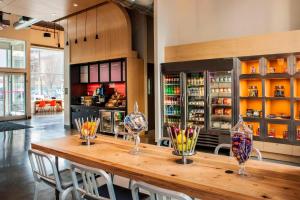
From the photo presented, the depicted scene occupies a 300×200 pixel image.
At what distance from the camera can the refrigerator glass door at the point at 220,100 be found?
5.52 meters

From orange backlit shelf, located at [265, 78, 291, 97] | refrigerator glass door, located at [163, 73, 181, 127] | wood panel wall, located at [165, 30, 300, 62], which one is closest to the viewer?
wood panel wall, located at [165, 30, 300, 62]

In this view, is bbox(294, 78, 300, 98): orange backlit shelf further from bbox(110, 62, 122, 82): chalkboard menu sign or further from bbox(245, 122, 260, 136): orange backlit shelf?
bbox(110, 62, 122, 82): chalkboard menu sign

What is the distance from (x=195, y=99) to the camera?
604 cm

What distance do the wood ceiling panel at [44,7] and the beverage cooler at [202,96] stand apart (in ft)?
11.4

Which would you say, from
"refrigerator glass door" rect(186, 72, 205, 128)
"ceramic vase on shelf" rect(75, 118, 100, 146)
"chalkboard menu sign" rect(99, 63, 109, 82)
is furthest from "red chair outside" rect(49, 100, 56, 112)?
"ceramic vase on shelf" rect(75, 118, 100, 146)

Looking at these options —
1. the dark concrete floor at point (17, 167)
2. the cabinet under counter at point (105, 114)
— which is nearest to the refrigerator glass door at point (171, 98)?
the cabinet under counter at point (105, 114)

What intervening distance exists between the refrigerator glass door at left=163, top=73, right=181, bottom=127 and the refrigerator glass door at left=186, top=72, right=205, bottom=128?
0.91 feet

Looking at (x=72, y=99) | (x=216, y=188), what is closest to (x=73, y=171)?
(x=216, y=188)

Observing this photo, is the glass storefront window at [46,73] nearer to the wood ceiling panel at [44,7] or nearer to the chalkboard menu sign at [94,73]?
the wood ceiling panel at [44,7]

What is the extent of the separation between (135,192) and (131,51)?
644 cm

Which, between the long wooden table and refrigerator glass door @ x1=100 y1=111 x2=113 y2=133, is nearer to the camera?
the long wooden table

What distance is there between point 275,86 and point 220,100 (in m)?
1.12

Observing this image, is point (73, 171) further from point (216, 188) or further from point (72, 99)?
point (72, 99)

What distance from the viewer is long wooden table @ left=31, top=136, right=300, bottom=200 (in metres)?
1.46
